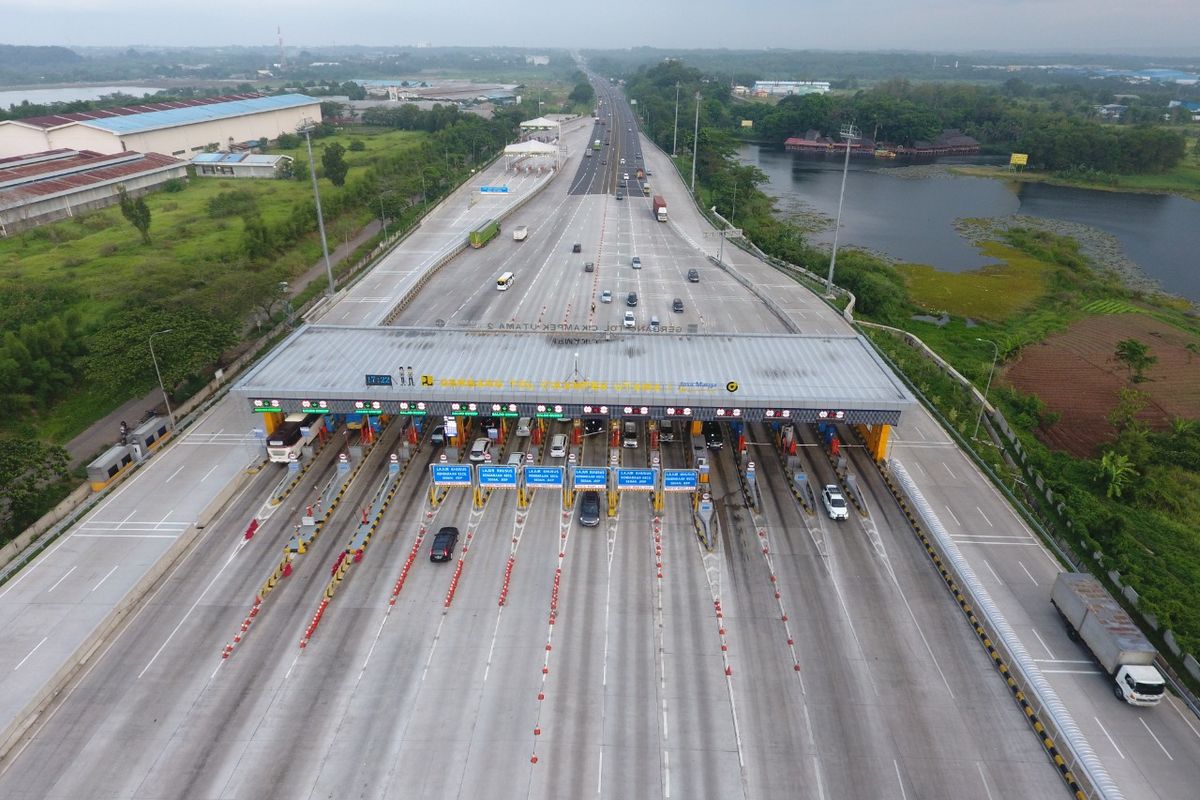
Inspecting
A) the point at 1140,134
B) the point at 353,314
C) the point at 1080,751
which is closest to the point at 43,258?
the point at 353,314

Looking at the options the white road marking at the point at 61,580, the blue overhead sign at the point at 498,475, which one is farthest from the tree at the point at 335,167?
the white road marking at the point at 61,580

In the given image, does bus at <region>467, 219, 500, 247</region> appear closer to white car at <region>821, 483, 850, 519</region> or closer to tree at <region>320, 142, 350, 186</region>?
tree at <region>320, 142, 350, 186</region>

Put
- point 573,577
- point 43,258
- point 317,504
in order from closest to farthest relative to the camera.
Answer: point 573,577 < point 317,504 < point 43,258

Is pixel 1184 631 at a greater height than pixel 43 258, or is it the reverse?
pixel 43 258

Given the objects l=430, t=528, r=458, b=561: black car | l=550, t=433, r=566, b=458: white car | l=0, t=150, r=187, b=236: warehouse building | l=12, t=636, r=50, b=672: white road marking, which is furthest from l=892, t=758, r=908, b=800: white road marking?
l=0, t=150, r=187, b=236: warehouse building

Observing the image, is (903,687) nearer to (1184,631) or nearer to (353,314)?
(1184,631)

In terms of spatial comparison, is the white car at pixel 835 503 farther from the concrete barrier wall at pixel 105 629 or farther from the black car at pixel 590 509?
the concrete barrier wall at pixel 105 629

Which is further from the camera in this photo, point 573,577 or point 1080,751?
point 573,577
